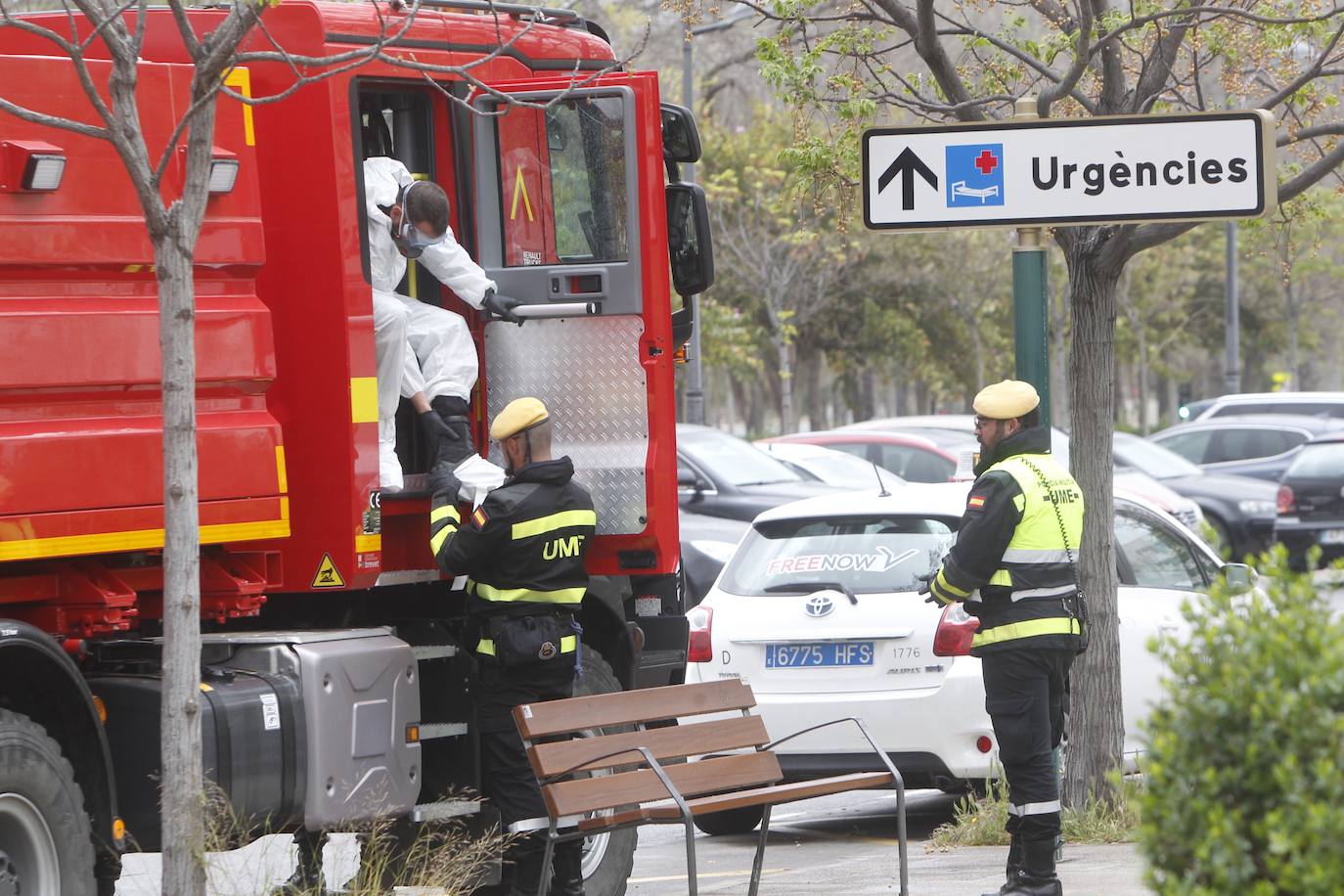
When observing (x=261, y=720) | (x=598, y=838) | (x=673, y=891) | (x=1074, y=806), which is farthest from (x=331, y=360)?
(x=1074, y=806)

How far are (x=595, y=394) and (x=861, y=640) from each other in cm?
205

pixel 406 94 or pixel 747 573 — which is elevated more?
pixel 406 94

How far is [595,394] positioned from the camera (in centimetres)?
707

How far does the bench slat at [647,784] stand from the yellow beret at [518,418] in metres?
1.21

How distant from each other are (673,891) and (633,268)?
8.35 ft

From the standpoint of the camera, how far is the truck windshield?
688cm

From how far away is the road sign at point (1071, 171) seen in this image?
21.9 ft

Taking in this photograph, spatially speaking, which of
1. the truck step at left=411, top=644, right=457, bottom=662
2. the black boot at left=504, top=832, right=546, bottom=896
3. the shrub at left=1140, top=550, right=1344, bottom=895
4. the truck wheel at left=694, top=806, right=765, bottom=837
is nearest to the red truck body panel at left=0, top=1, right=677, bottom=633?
the truck step at left=411, top=644, right=457, bottom=662

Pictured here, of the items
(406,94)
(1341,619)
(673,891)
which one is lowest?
(673,891)

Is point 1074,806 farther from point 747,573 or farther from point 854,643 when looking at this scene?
point 747,573

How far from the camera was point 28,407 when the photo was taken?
17.5 feet

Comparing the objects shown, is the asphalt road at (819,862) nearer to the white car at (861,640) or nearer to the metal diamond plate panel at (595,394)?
the white car at (861,640)

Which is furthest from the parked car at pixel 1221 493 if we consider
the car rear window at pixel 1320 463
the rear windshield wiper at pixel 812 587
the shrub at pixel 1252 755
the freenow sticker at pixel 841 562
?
the shrub at pixel 1252 755

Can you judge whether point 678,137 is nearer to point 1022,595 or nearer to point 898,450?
point 1022,595
